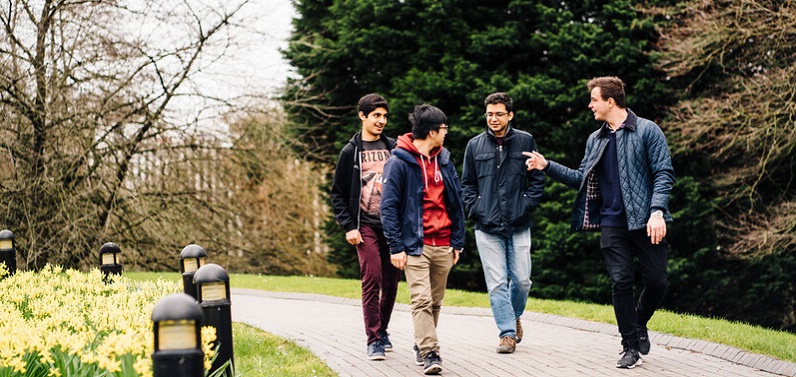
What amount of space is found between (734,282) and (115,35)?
1226cm

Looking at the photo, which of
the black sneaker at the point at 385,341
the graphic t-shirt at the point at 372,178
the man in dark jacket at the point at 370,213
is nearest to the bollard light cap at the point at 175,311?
the man in dark jacket at the point at 370,213

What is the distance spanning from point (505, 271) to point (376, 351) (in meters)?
1.24

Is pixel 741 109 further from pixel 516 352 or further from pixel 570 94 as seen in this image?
pixel 516 352

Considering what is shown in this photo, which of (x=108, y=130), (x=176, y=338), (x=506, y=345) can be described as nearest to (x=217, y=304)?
(x=176, y=338)

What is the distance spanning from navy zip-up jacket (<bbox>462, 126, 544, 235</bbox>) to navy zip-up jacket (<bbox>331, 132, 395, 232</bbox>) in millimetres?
811

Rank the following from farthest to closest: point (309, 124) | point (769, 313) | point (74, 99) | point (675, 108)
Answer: point (309, 124) < point (769, 313) < point (675, 108) < point (74, 99)

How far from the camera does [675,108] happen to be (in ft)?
48.2

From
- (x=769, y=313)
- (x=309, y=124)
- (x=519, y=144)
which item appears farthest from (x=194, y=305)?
(x=309, y=124)

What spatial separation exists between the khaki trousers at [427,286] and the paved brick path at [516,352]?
27 centimetres

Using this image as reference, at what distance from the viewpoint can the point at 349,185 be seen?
6.84 metres

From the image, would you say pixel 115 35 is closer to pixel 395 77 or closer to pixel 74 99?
pixel 74 99

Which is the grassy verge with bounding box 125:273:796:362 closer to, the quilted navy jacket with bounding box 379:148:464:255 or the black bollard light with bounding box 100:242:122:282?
the quilted navy jacket with bounding box 379:148:464:255

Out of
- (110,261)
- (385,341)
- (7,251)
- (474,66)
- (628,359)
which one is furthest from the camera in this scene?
(474,66)

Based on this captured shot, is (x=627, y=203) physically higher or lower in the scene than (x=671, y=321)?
higher
